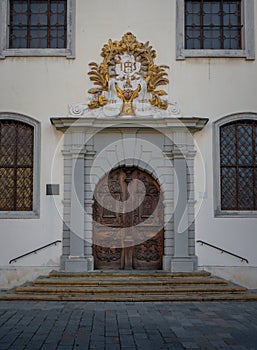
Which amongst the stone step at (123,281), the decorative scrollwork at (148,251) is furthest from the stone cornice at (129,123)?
the stone step at (123,281)

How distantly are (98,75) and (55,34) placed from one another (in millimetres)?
1608

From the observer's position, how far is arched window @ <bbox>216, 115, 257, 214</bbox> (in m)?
11.5

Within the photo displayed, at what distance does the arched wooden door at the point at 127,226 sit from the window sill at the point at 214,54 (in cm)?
325

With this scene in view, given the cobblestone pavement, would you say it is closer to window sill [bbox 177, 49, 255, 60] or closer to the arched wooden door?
the arched wooden door

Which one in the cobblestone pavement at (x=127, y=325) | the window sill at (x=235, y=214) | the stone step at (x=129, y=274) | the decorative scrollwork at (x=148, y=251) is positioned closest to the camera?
the cobblestone pavement at (x=127, y=325)

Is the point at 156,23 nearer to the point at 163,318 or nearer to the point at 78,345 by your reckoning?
the point at 163,318

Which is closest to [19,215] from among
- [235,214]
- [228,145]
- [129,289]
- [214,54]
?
[129,289]

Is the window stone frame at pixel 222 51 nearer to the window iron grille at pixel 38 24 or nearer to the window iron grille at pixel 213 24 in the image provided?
the window iron grille at pixel 213 24

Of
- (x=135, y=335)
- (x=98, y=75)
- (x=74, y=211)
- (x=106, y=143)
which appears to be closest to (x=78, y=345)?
(x=135, y=335)

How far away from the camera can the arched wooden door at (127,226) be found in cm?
1138

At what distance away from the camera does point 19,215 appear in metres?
11.2

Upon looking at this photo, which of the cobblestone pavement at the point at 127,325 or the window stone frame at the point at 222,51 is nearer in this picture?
the cobblestone pavement at the point at 127,325

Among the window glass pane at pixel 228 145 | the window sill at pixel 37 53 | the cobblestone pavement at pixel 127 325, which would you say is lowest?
the cobblestone pavement at pixel 127 325

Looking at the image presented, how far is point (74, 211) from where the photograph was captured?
11125 millimetres
